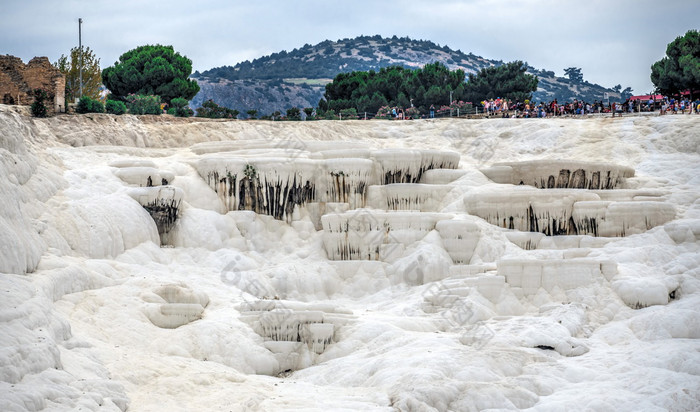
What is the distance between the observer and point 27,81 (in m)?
34.4

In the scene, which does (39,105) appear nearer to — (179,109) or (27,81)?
(27,81)

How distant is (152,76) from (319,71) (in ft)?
308

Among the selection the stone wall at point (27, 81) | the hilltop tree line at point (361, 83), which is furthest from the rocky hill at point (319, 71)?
the stone wall at point (27, 81)

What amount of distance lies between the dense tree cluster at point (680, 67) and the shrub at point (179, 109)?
25.2m

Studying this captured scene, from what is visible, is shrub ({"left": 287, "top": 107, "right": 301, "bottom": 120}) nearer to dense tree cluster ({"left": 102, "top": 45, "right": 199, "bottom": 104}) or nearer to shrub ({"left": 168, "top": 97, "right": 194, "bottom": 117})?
shrub ({"left": 168, "top": 97, "right": 194, "bottom": 117})

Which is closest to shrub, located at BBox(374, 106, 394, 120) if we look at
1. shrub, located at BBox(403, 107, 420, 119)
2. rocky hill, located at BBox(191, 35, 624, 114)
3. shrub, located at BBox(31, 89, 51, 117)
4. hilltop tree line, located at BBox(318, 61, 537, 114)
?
shrub, located at BBox(403, 107, 420, 119)

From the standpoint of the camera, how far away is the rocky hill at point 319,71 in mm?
109500

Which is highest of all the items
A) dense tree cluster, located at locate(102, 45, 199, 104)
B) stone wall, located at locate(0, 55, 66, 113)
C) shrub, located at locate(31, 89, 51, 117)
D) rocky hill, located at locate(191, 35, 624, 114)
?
rocky hill, located at locate(191, 35, 624, 114)

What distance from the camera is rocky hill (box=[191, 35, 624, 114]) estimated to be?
359 feet

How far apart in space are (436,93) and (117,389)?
39.8m

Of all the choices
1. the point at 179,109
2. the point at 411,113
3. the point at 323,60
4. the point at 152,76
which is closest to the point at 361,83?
the point at 411,113

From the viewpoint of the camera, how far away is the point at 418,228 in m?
27.0

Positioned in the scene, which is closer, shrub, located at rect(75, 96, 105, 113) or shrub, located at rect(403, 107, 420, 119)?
shrub, located at rect(75, 96, 105, 113)

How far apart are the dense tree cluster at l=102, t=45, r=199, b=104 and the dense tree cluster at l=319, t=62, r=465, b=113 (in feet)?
32.6
